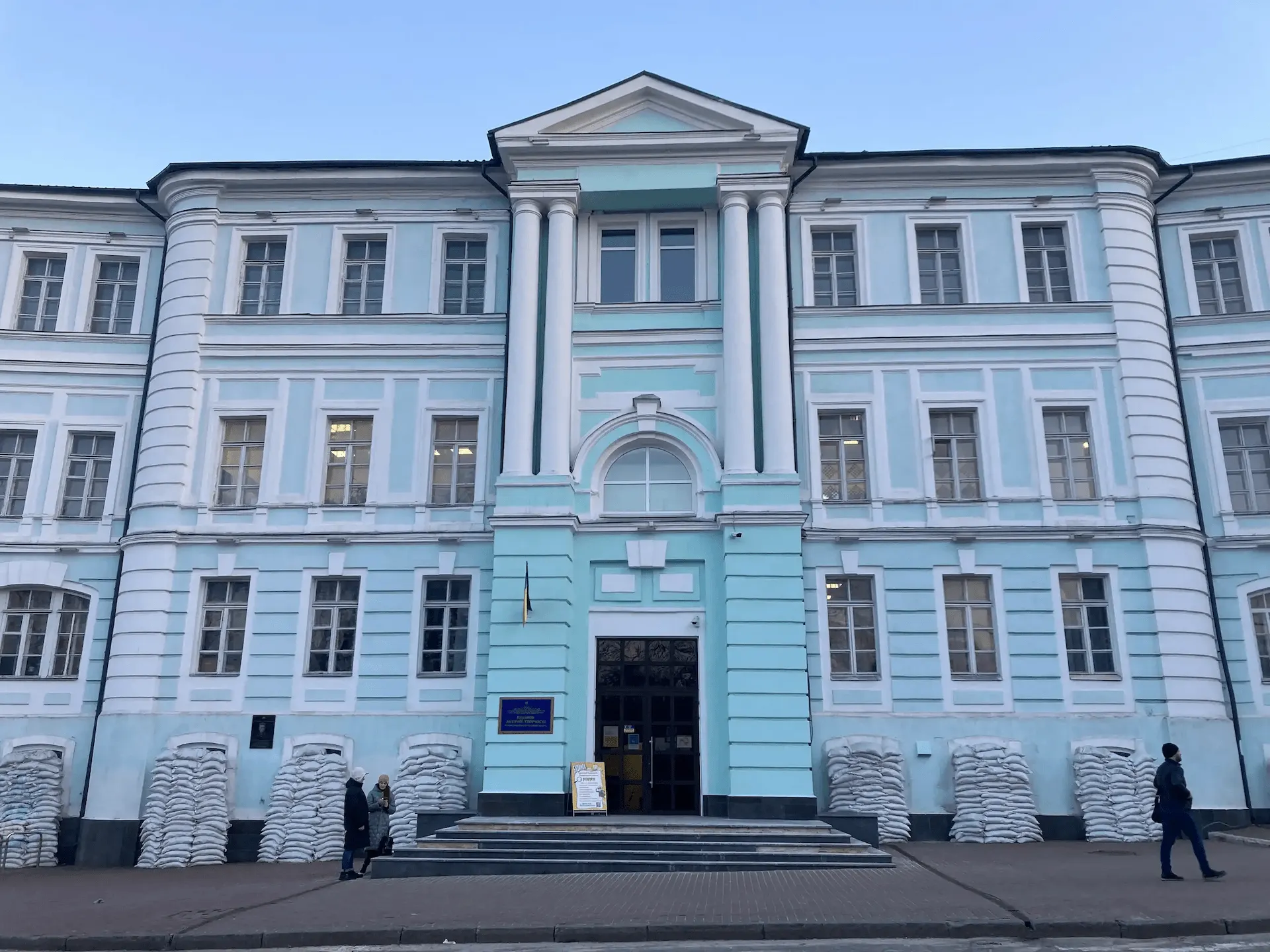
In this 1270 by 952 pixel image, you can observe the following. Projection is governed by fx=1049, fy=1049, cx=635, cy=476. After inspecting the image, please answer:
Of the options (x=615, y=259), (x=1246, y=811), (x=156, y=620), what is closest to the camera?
(x=1246, y=811)

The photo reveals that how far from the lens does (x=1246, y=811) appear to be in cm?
1858

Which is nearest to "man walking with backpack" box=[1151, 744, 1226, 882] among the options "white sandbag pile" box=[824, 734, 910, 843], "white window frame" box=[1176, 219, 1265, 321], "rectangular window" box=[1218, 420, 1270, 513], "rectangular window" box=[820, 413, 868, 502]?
"white sandbag pile" box=[824, 734, 910, 843]

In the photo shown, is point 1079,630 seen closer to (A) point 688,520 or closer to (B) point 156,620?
(A) point 688,520

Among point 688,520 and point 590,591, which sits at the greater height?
point 688,520

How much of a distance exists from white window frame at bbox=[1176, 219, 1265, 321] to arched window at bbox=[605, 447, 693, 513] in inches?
443

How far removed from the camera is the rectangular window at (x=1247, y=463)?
20594mm

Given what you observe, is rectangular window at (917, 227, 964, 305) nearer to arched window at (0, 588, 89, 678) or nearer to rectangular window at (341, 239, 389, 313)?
rectangular window at (341, 239, 389, 313)

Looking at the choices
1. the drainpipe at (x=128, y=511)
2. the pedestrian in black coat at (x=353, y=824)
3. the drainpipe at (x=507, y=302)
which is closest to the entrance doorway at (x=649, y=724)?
the drainpipe at (x=507, y=302)

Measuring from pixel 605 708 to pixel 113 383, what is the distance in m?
12.4

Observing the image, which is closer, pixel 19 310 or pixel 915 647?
pixel 915 647

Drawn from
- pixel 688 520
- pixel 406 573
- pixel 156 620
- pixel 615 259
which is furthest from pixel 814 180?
pixel 156 620

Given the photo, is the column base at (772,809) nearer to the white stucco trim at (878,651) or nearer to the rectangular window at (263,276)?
the white stucco trim at (878,651)

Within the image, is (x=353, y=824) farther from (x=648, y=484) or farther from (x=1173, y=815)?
(x=1173, y=815)

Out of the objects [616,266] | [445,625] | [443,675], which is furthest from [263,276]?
[443,675]
